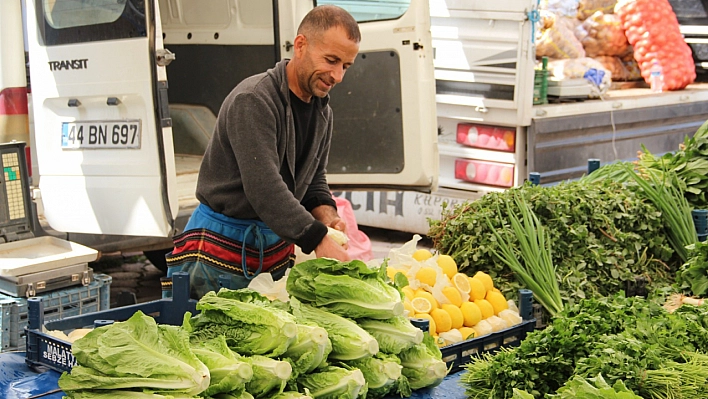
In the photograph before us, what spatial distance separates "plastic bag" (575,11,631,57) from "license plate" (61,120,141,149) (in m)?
5.70

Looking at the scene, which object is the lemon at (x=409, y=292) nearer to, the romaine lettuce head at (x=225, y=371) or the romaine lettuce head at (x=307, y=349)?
the romaine lettuce head at (x=307, y=349)

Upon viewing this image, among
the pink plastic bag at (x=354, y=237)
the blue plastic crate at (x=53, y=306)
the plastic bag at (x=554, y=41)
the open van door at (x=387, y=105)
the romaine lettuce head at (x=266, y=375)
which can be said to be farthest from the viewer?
the plastic bag at (x=554, y=41)

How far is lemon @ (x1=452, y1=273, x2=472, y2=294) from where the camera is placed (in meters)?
3.76

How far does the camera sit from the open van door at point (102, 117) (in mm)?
5105

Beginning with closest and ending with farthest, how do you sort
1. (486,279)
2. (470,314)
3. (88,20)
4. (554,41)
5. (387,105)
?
(470,314) < (486,279) < (88,20) < (387,105) < (554,41)

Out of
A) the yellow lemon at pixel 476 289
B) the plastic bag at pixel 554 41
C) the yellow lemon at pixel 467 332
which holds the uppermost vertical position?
the plastic bag at pixel 554 41

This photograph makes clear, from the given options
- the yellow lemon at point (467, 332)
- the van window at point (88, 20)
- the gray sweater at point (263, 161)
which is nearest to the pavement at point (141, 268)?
the van window at point (88, 20)

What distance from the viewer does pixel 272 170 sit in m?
3.41

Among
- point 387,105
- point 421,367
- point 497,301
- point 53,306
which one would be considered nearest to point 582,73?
point 387,105

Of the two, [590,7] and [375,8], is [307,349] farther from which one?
[590,7]

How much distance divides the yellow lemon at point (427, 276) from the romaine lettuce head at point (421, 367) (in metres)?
0.76

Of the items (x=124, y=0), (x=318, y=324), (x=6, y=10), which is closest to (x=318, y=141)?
(x=318, y=324)

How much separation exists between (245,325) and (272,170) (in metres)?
0.92

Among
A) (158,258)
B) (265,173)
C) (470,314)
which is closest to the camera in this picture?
(265,173)
